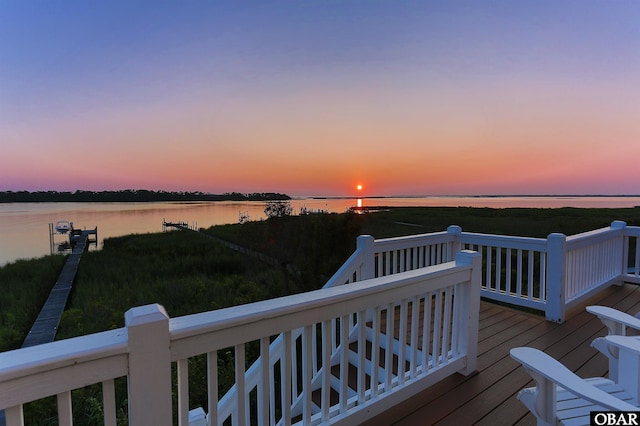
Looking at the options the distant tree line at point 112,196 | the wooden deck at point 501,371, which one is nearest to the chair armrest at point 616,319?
the wooden deck at point 501,371

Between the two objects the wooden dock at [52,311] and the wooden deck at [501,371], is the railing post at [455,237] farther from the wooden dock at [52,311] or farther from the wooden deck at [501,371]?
the wooden dock at [52,311]

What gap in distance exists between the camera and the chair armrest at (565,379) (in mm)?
1149

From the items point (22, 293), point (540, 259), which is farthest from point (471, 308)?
point (22, 293)

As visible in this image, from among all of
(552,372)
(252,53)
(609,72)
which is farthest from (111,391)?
(609,72)

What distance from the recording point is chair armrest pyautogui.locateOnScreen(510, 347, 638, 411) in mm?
1149

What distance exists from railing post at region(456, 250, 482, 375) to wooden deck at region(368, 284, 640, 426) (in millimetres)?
174

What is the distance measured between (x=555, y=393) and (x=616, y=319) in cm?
86

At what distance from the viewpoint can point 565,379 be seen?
127 cm

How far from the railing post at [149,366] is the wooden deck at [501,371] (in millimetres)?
1475

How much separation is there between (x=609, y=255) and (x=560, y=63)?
340 cm

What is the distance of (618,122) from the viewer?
688 cm

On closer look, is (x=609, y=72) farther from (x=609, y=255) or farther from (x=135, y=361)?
(x=135, y=361)

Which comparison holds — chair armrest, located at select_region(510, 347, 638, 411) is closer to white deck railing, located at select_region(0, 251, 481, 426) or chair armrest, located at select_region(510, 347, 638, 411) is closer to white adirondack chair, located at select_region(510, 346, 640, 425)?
white adirondack chair, located at select_region(510, 346, 640, 425)

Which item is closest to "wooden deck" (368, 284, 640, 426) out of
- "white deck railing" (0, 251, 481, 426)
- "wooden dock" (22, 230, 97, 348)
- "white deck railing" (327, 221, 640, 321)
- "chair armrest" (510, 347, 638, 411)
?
"white deck railing" (0, 251, 481, 426)
